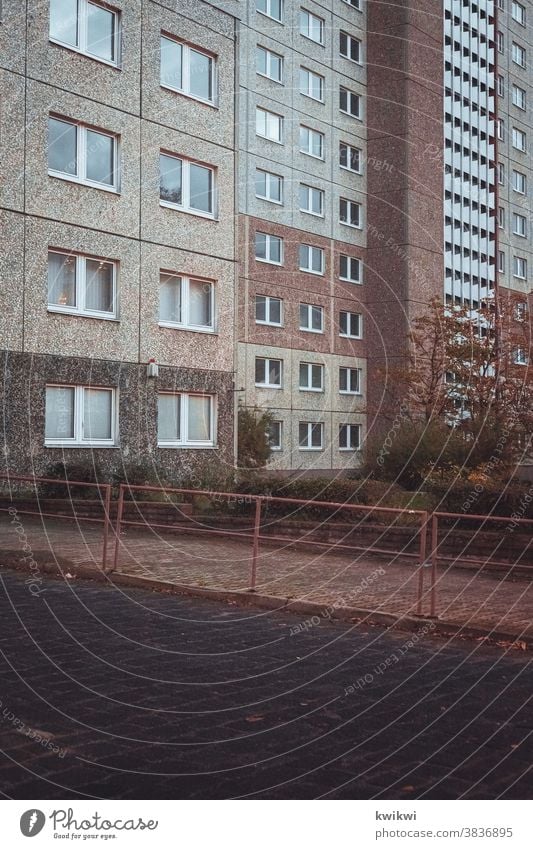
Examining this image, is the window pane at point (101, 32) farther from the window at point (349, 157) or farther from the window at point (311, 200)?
the window at point (349, 157)

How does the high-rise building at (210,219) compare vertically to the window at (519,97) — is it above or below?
below

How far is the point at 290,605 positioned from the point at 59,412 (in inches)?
594

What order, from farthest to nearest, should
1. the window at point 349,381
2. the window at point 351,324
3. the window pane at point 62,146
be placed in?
the window at point 351,324
the window at point 349,381
the window pane at point 62,146

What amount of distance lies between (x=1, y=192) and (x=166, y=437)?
8.05 metres

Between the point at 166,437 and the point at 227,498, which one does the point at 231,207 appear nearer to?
the point at 166,437

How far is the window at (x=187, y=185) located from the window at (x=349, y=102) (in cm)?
1838

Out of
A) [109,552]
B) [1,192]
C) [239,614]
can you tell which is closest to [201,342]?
[1,192]

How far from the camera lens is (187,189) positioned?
2838 cm

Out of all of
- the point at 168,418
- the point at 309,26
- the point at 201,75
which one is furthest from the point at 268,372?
the point at 309,26

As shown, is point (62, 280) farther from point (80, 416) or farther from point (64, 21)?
point (64, 21)

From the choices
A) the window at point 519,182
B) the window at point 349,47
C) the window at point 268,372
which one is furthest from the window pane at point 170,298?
the window at point 519,182

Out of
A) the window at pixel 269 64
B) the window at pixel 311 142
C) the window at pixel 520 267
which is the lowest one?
the window at pixel 520 267

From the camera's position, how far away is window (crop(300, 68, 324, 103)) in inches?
1703

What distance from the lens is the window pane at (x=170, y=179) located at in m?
27.8
